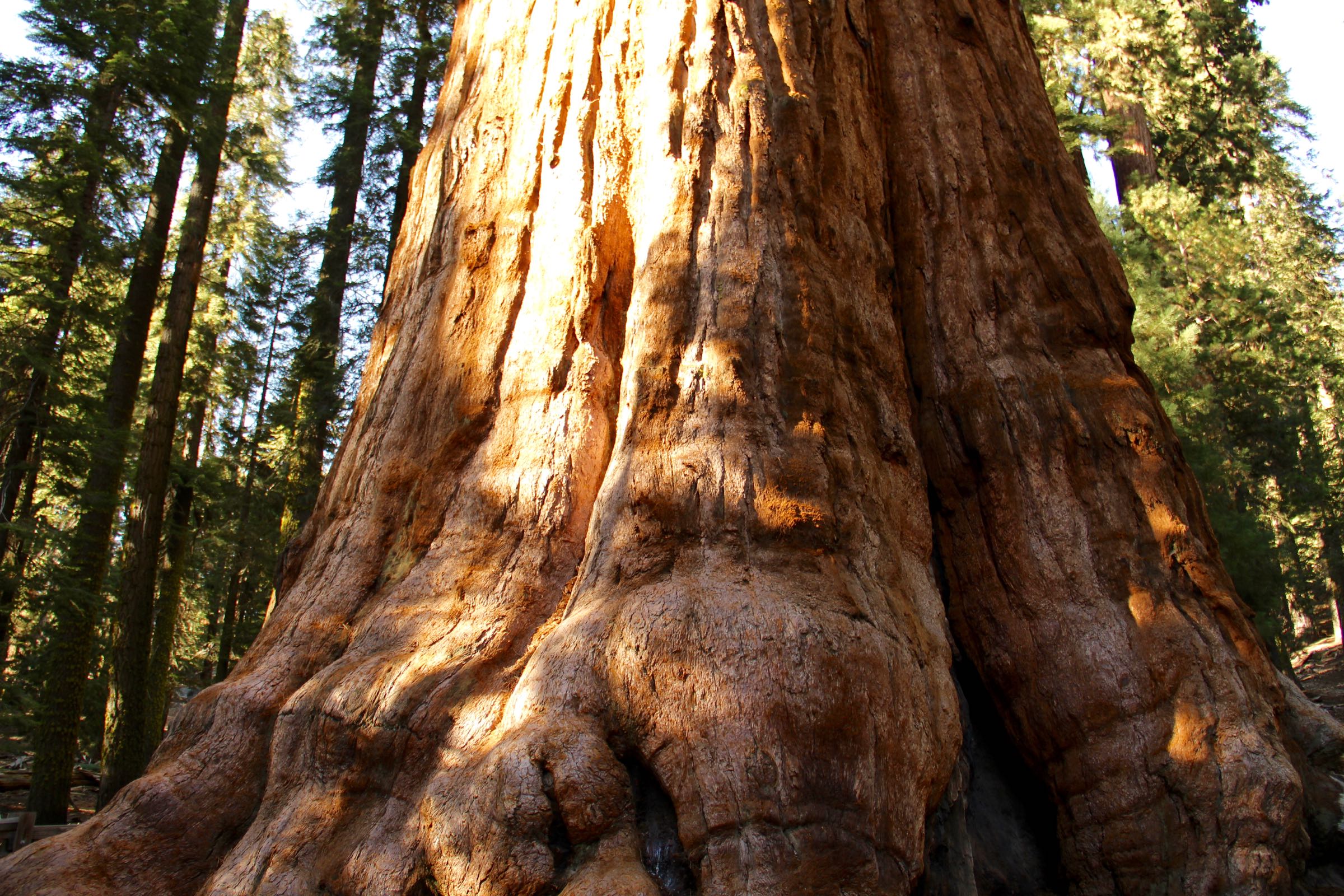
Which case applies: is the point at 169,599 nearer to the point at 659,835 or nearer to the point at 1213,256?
the point at 659,835

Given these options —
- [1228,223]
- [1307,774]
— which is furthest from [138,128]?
[1228,223]

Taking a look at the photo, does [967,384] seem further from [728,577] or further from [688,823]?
[688,823]

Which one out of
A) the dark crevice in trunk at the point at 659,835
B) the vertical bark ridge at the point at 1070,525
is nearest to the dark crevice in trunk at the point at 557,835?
the dark crevice in trunk at the point at 659,835

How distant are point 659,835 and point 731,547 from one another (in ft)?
2.99

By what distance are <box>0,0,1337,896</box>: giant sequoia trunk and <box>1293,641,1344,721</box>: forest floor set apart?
12255mm

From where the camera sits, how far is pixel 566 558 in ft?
11.0

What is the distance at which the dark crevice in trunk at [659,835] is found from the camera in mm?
2387

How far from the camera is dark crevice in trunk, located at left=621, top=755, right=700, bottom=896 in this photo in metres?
2.39

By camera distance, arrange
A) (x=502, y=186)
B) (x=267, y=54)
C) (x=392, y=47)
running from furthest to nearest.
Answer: (x=267, y=54) < (x=392, y=47) < (x=502, y=186)

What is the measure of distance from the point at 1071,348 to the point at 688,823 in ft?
10.7

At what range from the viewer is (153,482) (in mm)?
11805

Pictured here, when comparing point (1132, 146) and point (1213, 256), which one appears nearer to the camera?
point (1213, 256)

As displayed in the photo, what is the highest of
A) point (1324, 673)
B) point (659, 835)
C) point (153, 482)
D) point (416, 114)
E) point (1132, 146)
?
point (416, 114)

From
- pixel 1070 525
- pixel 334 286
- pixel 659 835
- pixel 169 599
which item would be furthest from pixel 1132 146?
pixel 169 599
